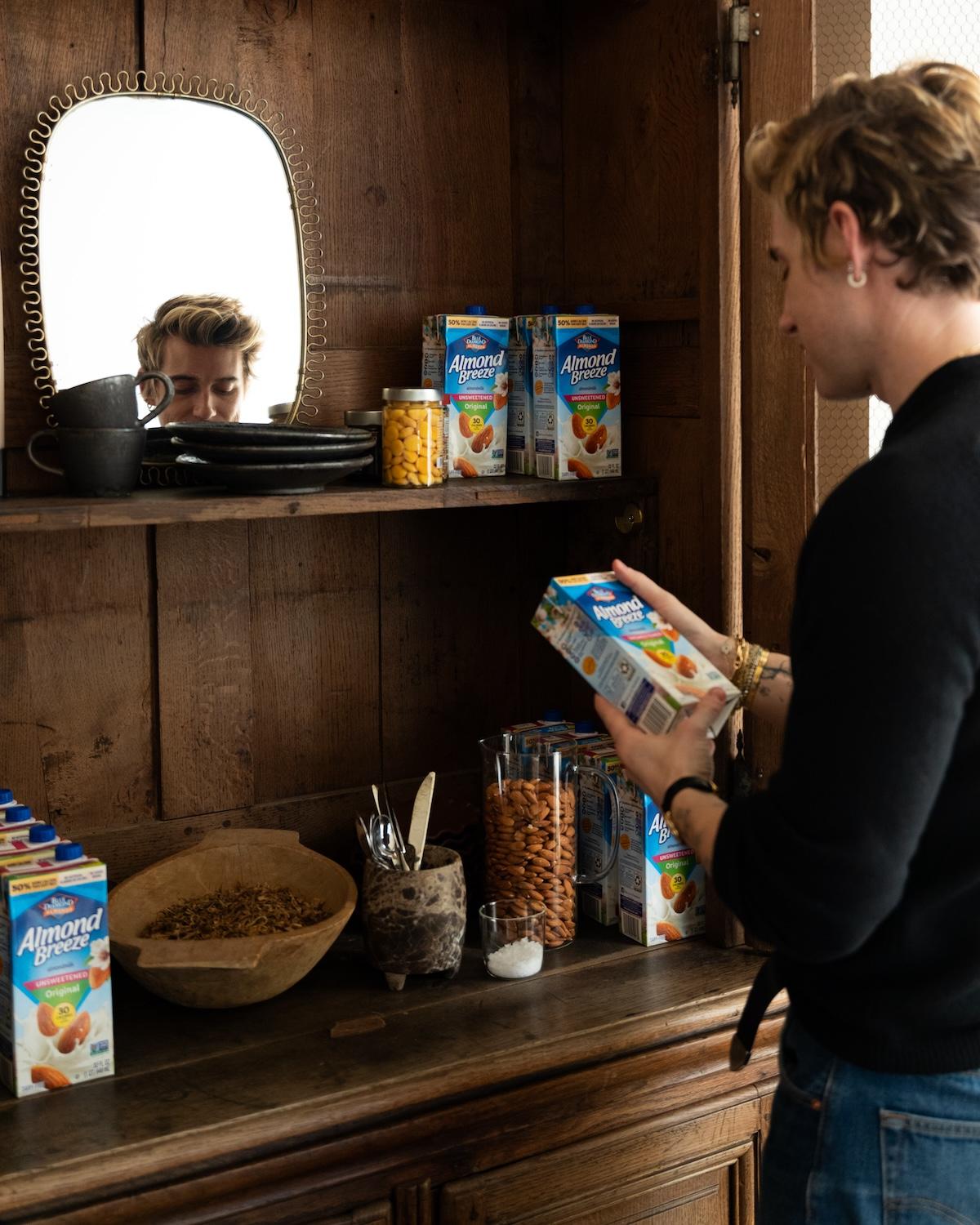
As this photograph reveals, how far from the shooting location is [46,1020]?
1426 millimetres

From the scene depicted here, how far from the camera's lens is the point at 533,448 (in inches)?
75.1

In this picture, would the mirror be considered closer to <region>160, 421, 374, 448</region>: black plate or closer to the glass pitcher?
<region>160, 421, 374, 448</region>: black plate

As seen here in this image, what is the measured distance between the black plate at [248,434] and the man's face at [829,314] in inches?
25.7

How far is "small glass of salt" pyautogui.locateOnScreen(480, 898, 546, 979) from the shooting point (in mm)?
1700

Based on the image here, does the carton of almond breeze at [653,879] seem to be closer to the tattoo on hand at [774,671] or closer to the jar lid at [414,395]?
the tattoo on hand at [774,671]

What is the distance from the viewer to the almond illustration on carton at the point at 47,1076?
143 centimetres

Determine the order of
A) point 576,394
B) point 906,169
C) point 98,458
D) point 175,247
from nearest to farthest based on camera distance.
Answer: point 906,169 < point 98,458 < point 175,247 < point 576,394

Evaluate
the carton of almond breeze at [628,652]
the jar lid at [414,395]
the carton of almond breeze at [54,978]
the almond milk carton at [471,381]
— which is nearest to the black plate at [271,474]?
the jar lid at [414,395]

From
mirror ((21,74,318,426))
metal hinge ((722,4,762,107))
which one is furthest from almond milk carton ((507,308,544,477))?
metal hinge ((722,4,762,107))

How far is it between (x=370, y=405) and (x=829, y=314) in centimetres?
97

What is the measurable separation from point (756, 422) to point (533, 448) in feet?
1.08

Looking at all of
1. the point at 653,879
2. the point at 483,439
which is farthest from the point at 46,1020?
the point at 483,439

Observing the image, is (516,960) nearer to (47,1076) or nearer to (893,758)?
(47,1076)

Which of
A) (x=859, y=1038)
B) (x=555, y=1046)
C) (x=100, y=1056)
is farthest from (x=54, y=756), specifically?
(x=859, y=1038)
